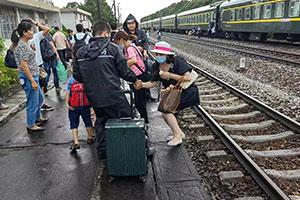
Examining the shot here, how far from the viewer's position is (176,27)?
46781mm

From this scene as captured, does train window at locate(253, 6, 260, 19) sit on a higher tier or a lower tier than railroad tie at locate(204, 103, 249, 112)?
higher

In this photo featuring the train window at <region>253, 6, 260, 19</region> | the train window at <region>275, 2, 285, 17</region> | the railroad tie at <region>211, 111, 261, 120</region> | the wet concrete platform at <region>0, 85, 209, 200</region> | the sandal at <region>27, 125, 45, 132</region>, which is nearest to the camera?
the wet concrete platform at <region>0, 85, 209, 200</region>

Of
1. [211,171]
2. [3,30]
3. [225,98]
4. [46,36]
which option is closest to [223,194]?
[211,171]

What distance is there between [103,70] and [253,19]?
66.3 feet

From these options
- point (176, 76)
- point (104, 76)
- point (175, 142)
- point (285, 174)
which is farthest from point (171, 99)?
point (285, 174)

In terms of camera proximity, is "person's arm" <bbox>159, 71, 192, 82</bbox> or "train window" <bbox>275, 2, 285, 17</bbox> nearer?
"person's arm" <bbox>159, 71, 192, 82</bbox>

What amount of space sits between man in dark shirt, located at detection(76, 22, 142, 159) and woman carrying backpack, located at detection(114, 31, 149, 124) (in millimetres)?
1087

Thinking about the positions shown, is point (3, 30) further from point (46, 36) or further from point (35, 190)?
point (35, 190)

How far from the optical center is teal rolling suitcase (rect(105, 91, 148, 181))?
3.69 meters

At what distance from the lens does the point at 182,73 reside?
14.9 feet

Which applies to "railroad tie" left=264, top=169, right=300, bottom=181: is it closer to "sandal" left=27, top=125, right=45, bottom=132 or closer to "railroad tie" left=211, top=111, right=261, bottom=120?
"railroad tie" left=211, top=111, right=261, bottom=120

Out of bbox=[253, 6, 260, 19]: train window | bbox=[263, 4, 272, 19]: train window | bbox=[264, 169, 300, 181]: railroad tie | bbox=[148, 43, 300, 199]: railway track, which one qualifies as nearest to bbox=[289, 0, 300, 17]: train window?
bbox=[263, 4, 272, 19]: train window

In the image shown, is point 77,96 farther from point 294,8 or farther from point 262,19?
point 262,19

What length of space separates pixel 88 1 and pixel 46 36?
59.1 meters
